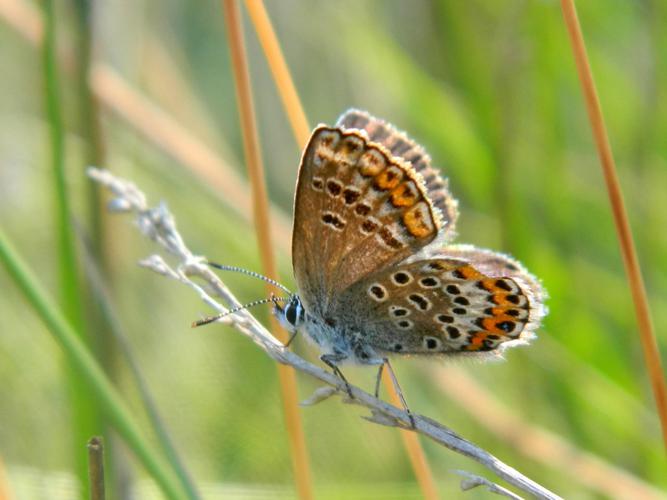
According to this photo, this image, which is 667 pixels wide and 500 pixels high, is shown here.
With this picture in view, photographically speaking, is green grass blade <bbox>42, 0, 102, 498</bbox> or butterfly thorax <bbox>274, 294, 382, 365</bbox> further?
butterfly thorax <bbox>274, 294, 382, 365</bbox>

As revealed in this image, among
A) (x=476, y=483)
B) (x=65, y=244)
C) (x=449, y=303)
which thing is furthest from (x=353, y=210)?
(x=476, y=483)

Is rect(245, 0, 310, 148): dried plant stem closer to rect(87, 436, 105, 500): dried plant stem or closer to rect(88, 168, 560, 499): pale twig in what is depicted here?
rect(88, 168, 560, 499): pale twig

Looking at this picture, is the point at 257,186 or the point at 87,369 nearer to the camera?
the point at 87,369

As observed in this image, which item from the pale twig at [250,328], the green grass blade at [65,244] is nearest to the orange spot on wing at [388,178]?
the pale twig at [250,328]

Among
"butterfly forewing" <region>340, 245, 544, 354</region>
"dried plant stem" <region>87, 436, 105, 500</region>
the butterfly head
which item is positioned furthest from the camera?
the butterfly head

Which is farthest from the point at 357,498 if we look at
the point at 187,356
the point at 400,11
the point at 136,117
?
the point at 400,11

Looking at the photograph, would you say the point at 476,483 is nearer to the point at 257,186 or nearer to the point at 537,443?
the point at 257,186

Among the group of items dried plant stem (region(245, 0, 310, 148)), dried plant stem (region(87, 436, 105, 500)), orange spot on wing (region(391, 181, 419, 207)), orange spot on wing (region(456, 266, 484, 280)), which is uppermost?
dried plant stem (region(245, 0, 310, 148))

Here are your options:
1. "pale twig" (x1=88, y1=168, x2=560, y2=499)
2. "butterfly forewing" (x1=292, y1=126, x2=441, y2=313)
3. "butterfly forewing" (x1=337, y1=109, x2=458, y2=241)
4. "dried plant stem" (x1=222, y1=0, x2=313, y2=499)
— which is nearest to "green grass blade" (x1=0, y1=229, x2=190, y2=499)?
"pale twig" (x1=88, y1=168, x2=560, y2=499)
